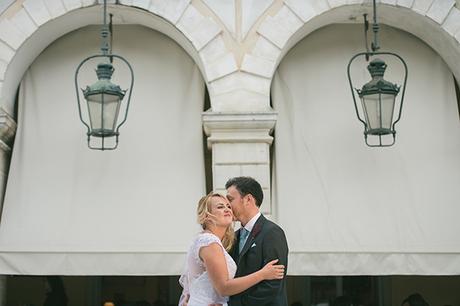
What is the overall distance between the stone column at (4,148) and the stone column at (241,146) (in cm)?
217

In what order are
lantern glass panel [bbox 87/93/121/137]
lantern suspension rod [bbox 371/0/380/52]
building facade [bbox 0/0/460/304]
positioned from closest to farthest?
lantern glass panel [bbox 87/93/121/137] < lantern suspension rod [bbox 371/0/380/52] < building facade [bbox 0/0/460/304]

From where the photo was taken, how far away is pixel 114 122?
24.8 ft

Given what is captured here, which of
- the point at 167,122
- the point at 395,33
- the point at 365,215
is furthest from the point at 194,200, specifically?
the point at 395,33

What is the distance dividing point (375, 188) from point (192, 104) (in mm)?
2259

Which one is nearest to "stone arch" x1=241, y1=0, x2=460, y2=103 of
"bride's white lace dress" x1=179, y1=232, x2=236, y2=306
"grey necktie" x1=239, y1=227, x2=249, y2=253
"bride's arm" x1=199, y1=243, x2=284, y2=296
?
"grey necktie" x1=239, y1=227, x2=249, y2=253

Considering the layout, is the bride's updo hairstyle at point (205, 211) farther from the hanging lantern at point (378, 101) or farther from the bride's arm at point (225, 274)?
the hanging lantern at point (378, 101)

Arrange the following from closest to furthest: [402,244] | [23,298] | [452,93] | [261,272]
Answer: [261,272] → [402,244] → [452,93] → [23,298]

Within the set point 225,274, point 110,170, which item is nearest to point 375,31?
point 110,170

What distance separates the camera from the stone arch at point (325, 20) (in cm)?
824

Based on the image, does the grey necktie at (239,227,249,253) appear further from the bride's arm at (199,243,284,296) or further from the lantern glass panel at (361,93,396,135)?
the lantern glass panel at (361,93,396,135)

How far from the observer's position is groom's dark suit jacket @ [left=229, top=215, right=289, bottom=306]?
5027 mm

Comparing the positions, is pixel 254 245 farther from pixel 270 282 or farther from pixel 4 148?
pixel 4 148

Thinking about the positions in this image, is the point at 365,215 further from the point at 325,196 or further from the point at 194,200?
the point at 194,200

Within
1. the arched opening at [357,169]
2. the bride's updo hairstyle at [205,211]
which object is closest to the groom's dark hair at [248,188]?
the bride's updo hairstyle at [205,211]
